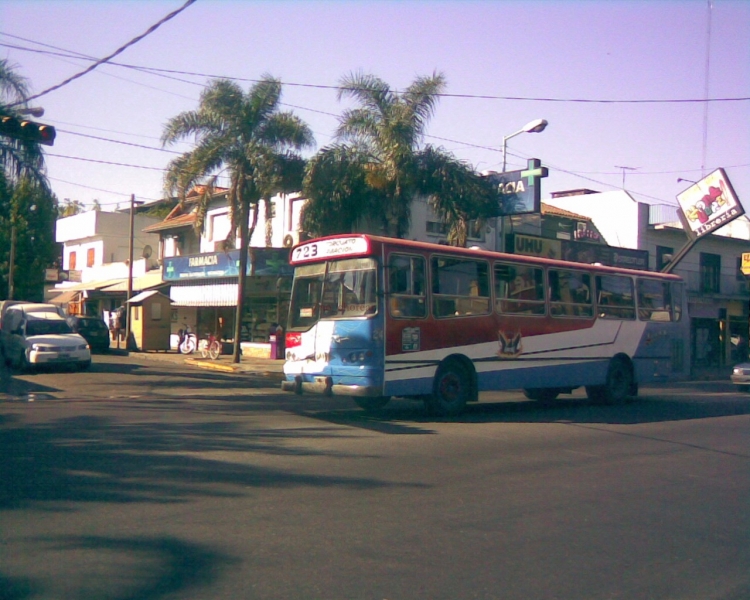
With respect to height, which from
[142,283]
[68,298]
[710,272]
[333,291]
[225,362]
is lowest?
[225,362]

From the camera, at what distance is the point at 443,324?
1452 cm

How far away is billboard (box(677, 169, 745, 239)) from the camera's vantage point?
32875 millimetres

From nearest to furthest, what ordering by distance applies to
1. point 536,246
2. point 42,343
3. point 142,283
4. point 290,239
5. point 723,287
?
point 42,343, point 290,239, point 536,246, point 142,283, point 723,287

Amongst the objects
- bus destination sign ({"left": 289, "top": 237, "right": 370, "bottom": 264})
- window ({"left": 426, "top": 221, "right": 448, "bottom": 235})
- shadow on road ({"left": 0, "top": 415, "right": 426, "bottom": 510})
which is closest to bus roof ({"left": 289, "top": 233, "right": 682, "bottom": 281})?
bus destination sign ({"left": 289, "top": 237, "right": 370, "bottom": 264})

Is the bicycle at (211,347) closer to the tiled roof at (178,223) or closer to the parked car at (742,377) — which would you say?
the tiled roof at (178,223)

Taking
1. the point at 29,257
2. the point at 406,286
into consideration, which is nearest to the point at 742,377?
the point at 406,286

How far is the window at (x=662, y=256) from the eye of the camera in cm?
4128

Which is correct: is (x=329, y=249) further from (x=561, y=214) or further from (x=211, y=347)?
(x=561, y=214)

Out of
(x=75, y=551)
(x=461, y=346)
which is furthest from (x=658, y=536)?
(x=461, y=346)

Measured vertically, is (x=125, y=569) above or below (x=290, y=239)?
below

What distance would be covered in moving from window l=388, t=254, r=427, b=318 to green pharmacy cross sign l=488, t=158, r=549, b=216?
13.5m

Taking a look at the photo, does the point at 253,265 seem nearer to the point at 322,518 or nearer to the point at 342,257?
the point at 342,257

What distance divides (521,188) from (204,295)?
14948 millimetres

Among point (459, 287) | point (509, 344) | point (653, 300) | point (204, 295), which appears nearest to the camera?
point (459, 287)
